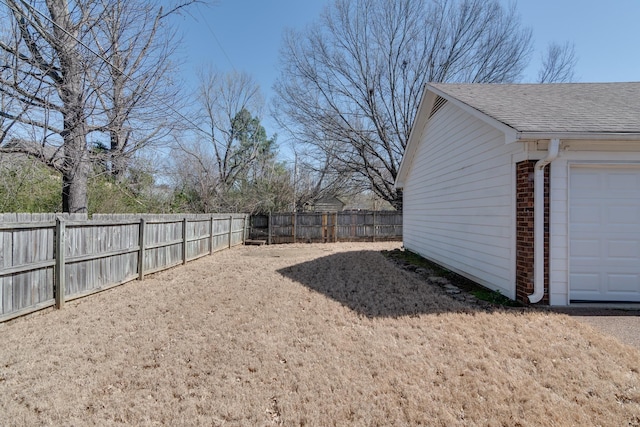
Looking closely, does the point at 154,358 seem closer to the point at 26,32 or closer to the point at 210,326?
the point at 210,326

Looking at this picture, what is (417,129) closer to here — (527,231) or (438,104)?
(438,104)

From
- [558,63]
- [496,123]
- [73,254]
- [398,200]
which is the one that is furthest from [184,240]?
[558,63]

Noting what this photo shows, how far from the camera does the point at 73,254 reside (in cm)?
495

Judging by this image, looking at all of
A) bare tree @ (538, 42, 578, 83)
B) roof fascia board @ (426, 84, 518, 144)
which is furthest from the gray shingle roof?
bare tree @ (538, 42, 578, 83)

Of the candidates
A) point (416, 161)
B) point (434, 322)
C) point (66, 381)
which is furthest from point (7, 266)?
point (416, 161)

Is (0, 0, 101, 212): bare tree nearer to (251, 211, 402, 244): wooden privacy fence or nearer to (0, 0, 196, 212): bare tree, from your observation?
(0, 0, 196, 212): bare tree

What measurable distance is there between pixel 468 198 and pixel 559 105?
2260mm

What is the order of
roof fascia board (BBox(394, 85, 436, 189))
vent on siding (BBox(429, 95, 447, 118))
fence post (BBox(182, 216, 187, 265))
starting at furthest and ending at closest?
fence post (BBox(182, 216, 187, 265)), roof fascia board (BBox(394, 85, 436, 189)), vent on siding (BBox(429, 95, 447, 118))

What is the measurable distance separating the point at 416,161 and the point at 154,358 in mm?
9542

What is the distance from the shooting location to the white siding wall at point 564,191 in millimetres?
4656

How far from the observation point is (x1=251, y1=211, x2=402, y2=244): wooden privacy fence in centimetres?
1543

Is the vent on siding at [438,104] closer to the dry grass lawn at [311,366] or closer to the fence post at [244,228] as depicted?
the dry grass lawn at [311,366]

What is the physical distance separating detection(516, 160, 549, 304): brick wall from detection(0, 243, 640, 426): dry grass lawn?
52cm

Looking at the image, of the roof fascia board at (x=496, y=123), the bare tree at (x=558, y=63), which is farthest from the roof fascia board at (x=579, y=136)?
the bare tree at (x=558, y=63)
